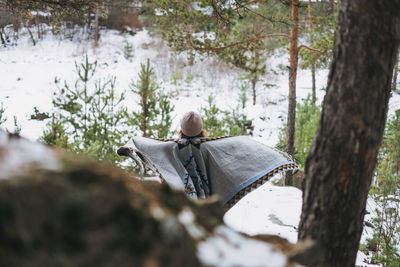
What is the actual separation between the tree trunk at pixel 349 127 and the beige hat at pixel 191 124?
79.3 inches

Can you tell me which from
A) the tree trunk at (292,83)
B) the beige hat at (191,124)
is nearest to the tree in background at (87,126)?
the beige hat at (191,124)

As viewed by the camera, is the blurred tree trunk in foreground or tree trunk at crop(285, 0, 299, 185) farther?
tree trunk at crop(285, 0, 299, 185)

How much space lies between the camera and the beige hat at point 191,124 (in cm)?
368

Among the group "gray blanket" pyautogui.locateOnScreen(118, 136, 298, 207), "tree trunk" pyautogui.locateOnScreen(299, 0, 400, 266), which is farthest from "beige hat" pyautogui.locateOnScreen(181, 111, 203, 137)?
"tree trunk" pyautogui.locateOnScreen(299, 0, 400, 266)

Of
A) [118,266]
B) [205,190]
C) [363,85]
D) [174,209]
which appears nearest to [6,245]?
→ [118,266]

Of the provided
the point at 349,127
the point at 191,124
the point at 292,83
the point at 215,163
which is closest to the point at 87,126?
the point at 191,124

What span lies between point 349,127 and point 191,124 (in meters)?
2.25

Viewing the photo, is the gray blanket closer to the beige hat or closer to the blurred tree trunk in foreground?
the beige hat

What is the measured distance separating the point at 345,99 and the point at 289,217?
12.0 ft

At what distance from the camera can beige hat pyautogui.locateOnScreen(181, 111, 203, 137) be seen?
12.1 ft

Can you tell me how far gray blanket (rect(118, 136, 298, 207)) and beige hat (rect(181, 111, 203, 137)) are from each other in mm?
102

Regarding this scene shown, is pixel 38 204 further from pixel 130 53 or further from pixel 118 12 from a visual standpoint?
pixel 118 12

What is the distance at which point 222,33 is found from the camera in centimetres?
623

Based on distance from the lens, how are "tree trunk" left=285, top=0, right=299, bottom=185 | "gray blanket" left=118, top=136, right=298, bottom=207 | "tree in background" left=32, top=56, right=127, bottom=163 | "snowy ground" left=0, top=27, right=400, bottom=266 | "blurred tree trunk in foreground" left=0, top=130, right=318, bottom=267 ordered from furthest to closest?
1. "tree trunk" left=285, top=0, right=299, bottom=185
2. "snowy ground" left=0, top=27, right=400, bottom=266
3. "tree in background" left=32, top=56, right=127, bottom=163
4. "gray blanket" left=118, top=136, right=298, bottom=207
5. "blurred tree trunk in foreground" left=0, top=130, right=318, bottom=267
